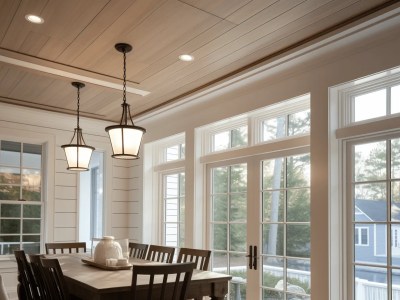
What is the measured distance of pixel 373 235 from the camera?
10.7 ft

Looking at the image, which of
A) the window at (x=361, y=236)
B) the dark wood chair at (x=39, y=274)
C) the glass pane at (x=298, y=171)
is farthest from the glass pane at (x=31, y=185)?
the window at (x=361, y=236)

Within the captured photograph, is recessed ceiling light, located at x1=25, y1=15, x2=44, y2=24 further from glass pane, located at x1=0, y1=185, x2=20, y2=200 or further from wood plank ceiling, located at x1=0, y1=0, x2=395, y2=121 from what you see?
glass pane, located at x1=0, y1=185, x2=20, y2=200

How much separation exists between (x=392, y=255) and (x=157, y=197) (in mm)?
3748

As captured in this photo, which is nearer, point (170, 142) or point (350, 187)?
point (350, 187)

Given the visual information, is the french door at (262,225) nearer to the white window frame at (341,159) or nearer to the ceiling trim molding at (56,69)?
the white window frame at (341,159)

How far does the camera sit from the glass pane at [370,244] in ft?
10.5

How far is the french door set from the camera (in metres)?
3.95

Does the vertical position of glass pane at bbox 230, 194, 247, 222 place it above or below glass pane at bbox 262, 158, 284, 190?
below

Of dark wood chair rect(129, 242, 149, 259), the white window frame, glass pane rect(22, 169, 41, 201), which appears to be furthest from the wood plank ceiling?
dark wood chair rect(129, 242, 149, 259)

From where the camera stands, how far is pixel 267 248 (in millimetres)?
4246

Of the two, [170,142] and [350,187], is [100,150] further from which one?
[350,187]

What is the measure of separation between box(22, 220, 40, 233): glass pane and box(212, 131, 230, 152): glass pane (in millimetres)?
2733

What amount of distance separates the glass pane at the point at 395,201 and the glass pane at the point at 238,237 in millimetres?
1751

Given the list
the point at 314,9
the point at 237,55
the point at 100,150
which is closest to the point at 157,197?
the point at 100,150
